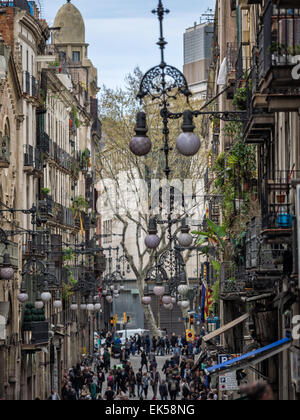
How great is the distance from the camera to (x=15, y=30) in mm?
→ 44062

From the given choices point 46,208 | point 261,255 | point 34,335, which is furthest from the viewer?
point 46,208

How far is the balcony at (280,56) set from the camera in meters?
15.8

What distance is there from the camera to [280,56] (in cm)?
1591

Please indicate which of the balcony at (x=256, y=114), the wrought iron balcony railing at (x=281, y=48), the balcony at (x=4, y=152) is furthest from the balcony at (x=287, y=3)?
the balcony at (x=4, y=152)

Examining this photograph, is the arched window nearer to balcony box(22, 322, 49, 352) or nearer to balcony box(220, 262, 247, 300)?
balcony box(220, 262, 247, 300)

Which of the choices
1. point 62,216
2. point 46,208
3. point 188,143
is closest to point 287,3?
point 188,143

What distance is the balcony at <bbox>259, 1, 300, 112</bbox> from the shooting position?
15805mm

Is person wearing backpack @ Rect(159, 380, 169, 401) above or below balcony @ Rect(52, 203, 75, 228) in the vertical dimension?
below

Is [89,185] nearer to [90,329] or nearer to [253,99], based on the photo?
[90,329]

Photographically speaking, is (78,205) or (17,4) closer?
(17,4)

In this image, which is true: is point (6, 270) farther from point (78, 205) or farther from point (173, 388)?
point (78, 205)

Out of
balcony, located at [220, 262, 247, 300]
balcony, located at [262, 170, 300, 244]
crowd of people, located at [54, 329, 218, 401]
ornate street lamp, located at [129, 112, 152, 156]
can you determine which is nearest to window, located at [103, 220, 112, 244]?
crowd of people, located at [54, 329, 218, 401]

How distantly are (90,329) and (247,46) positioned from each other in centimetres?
4431
